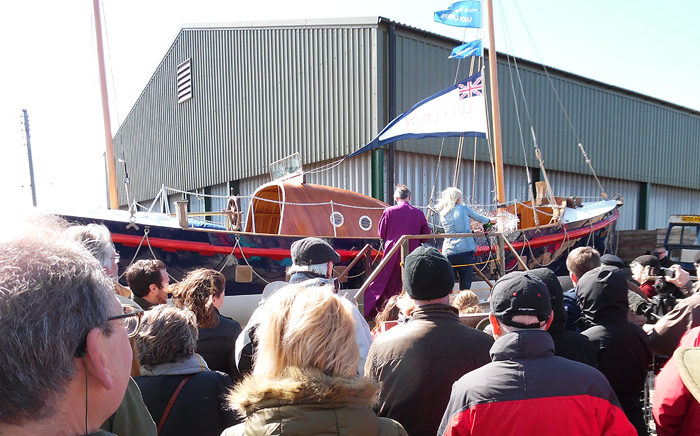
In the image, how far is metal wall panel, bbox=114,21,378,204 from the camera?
1258 cm

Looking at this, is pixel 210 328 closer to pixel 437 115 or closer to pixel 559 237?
pixel 437 115

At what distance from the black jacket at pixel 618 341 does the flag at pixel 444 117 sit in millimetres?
5565

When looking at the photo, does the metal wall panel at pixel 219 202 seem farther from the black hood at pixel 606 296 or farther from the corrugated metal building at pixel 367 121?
the black hood at pixel 606 296

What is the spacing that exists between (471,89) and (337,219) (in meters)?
3.32

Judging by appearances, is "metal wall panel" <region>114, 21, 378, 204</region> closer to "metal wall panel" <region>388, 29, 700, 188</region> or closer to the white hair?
"metal wall panel" <region>388, 29, 700, 188</region>

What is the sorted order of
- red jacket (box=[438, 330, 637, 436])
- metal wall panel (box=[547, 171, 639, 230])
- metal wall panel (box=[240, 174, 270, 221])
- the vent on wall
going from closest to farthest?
red jacket (box=[438, 330, 637, 436]), metal wall panel (box=[240, 174, 270, 221]), metal wall panel (box=[547, 171, 639, 230]), the vent on wall

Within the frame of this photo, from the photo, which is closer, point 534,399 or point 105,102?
point 534,399

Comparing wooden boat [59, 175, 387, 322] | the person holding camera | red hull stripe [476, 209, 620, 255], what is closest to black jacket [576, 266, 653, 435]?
the person holding camera

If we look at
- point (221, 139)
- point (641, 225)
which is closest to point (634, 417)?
point (221, 139)

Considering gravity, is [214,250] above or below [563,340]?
below

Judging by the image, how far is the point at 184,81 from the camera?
63.7ft

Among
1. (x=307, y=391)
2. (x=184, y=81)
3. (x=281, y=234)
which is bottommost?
(x=281, y=234)

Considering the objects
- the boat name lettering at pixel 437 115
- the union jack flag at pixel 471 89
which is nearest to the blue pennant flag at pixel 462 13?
the union jack flag at pixel 471 89

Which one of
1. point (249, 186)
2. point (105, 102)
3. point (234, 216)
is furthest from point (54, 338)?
point (249, 186)
